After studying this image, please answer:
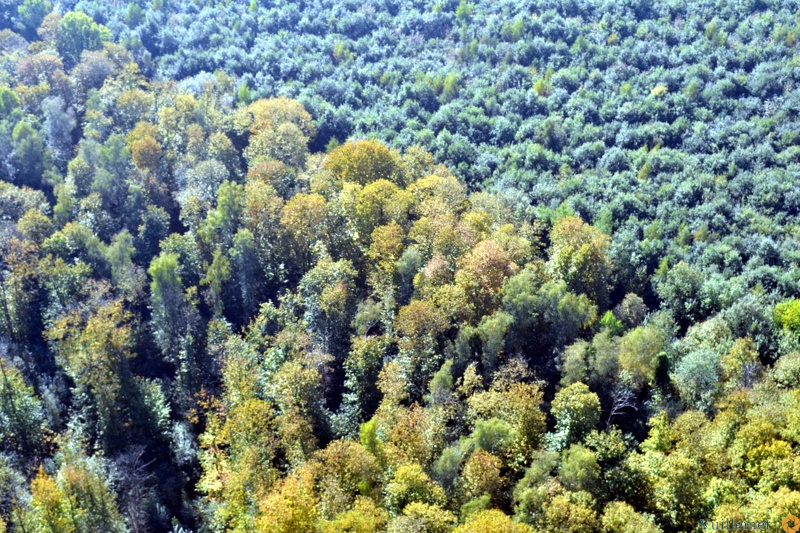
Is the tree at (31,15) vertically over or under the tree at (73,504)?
over

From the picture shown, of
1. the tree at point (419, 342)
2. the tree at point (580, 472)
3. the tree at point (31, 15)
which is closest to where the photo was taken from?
the tree at point (580, 472)

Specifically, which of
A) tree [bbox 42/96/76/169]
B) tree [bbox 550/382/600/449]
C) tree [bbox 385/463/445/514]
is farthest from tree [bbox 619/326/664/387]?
tree [bbox 42/96/76/169]

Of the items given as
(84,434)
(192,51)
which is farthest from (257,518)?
(192,51)

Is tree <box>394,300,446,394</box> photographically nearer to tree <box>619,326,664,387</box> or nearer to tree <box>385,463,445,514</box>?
→ tree <box>385,463,445,514</box>

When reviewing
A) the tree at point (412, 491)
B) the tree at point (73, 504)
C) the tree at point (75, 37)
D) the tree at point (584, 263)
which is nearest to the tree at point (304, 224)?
the tree at point (584, 263)

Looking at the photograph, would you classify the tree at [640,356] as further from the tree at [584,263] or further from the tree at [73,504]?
the tree at [73,504]

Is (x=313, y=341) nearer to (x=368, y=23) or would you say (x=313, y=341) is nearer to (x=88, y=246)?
(x=88, y=246)

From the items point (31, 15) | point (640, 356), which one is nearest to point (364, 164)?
point (640, 356)

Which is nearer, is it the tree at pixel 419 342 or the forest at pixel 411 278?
the forest at pixel 411 278
